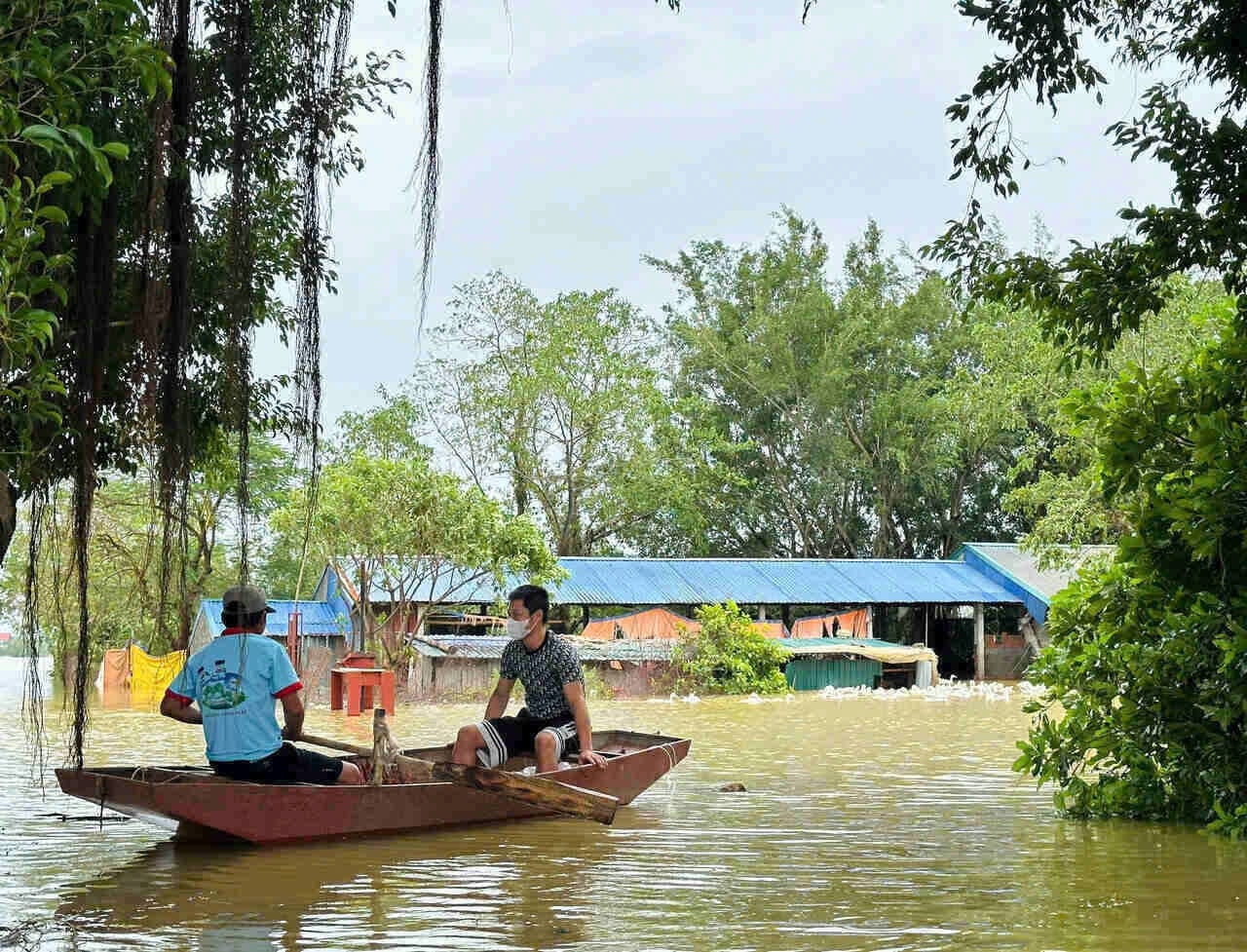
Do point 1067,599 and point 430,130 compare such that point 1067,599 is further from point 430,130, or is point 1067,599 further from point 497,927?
point 430,130

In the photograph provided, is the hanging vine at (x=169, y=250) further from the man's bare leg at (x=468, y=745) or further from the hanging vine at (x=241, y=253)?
the man's bare leg at (x=468, y=745)

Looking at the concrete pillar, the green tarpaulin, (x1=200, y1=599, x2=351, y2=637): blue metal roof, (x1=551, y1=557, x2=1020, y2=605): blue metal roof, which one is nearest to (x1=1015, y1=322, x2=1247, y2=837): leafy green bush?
(x1=200, y1=599, x2=351, y2=637): blue metal roof

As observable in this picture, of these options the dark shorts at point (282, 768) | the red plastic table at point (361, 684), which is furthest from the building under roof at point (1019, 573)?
the dark shorts at point (282, 768)

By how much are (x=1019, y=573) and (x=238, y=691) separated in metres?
28.7

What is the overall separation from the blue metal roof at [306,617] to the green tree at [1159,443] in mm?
19898

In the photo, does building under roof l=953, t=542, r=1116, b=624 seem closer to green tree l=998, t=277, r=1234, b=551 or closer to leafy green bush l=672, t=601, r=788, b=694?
green tree l=998, t=277, r=1234, b=551

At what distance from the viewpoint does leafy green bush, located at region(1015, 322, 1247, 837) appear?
7504mm

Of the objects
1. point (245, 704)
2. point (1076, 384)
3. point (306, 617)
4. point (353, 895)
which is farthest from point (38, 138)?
point (1076, 384)

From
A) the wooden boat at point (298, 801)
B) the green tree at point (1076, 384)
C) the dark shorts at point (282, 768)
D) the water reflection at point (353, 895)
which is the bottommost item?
the water reflection at point (353, 895)

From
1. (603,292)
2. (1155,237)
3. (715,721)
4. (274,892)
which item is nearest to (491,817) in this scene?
(274,892)

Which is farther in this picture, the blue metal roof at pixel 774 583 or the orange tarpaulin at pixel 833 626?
the orange tarpaulin at pixel 833 626

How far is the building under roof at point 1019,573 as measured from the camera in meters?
32.2

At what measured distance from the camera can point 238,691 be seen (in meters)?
7.30

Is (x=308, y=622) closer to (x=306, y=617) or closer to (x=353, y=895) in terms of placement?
(x=306, y=617)
